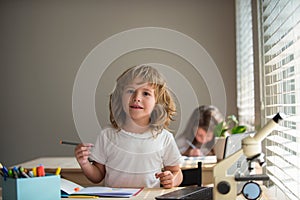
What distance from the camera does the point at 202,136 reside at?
10.2 ft

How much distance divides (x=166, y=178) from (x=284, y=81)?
0.49 meters

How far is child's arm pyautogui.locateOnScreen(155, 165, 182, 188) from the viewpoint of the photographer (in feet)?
5.53

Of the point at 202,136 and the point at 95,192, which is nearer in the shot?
the point at 95,192

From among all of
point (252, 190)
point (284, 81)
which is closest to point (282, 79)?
point (284, 81)

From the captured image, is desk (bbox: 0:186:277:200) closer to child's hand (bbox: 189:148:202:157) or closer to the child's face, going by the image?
the child's face

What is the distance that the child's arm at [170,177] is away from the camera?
1.69 meters

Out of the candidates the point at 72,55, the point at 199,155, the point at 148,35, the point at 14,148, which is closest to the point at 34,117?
the point at 14,148

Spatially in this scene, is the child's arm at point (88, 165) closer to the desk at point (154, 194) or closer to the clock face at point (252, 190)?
the desk at point (154, 194)

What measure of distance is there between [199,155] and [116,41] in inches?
52.4

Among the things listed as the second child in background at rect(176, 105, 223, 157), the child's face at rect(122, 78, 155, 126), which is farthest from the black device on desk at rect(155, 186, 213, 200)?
the second child in background at rect(176, 105, 223, 157)

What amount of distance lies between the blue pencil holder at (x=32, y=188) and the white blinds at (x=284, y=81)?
0.63 metres

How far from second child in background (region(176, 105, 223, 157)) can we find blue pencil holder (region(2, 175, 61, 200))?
134 cm

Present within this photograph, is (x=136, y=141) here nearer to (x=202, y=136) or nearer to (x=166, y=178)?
(x=166, y=178)

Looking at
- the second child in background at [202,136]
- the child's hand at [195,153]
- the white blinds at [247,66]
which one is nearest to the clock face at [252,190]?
the second child in background at [202,136]
